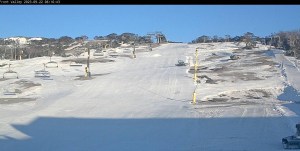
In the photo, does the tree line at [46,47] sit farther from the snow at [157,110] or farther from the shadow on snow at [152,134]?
the shadow on snow at [152,134]

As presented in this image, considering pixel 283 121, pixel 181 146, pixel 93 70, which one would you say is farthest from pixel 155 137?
pixel 93 70

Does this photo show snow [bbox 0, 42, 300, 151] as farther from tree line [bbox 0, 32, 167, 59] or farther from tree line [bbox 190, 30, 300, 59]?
tree line [bbox 0, 32, 167, 59]

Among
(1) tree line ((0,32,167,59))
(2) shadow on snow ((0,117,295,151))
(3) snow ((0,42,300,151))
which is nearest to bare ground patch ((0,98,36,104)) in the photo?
(3) snow ((0,42,300,151))

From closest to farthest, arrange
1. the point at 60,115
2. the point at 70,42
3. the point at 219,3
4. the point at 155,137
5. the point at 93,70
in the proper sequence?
1. the point at 219,3
2. the point at 155,137
3. the point at 60,115
4. the point at 93,70
5. the point at 70,42

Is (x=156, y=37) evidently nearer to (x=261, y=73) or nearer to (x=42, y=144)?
(x=261, y=73)

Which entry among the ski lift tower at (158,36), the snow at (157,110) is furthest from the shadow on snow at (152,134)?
the ski lift tower at (158,36)

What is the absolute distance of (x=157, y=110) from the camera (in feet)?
94.0

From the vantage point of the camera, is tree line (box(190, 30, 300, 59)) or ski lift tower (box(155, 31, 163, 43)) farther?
ski lift tower (box(155, 31, 163, 43))

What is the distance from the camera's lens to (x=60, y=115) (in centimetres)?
2727

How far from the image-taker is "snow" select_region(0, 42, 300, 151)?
17859mm

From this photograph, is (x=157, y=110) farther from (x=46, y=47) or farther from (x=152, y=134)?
(x=46, y=47)

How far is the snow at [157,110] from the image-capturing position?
58.6ft

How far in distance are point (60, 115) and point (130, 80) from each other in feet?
70.2

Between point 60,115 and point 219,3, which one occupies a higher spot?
point 219,3
